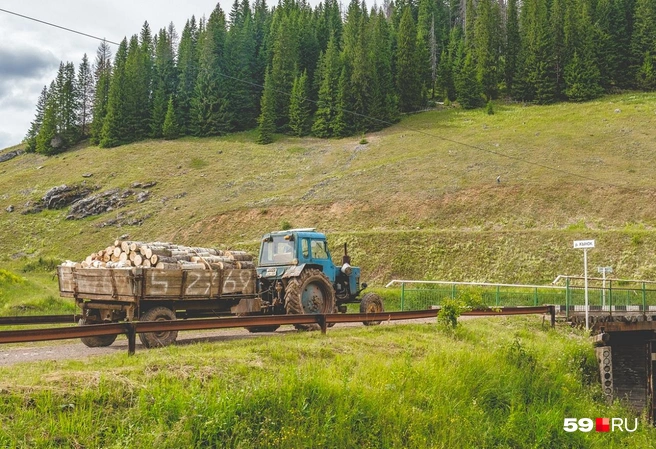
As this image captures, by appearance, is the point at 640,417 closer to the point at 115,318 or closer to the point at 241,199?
the point at 115,318

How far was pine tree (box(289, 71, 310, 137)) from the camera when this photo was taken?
8100cm

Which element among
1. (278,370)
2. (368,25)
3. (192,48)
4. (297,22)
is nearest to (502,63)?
(368,25)

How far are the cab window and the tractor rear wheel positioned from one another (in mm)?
688

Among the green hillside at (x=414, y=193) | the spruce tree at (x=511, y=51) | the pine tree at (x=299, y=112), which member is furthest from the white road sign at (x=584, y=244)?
the spruce tree at (x=511, y=51)

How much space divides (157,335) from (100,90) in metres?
96.9

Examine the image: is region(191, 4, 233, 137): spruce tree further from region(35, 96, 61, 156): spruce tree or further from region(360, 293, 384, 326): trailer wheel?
region(360, 293, 384, 326): trailer wheel

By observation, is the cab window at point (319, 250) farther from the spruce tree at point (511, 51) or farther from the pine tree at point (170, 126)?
the spruce tree at point (511, 51)

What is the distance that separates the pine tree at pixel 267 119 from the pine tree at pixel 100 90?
28636 millimetres

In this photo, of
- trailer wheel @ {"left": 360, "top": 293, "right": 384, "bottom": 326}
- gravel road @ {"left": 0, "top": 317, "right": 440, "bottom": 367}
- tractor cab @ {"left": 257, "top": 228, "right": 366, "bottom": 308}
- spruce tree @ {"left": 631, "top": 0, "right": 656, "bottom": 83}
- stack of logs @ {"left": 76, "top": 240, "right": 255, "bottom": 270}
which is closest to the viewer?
gravel road @ {"left": 0, "top": 317, "right": 440, "bottom": 367}

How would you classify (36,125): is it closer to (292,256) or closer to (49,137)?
(49,137)

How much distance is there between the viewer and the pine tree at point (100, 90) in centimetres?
8906

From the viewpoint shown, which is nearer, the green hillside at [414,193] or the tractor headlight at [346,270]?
the tractor headlight at [346,270]

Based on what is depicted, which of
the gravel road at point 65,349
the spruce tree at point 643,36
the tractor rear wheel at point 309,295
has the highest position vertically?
the spruce tree at point 643,36

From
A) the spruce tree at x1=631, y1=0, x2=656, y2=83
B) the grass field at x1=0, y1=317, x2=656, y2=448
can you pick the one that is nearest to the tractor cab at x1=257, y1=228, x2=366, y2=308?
the grass field at x1=0, y1=317, x2=656, y2=448
